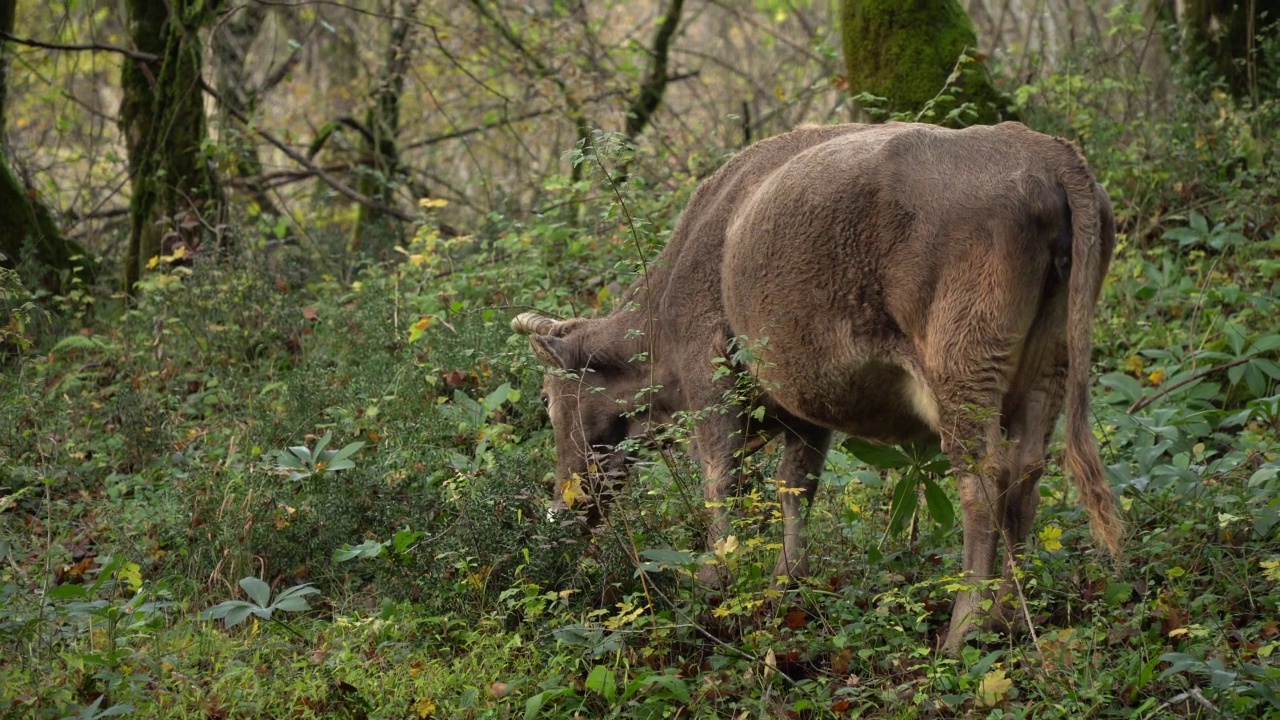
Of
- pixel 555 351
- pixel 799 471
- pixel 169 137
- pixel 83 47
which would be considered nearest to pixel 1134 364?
pixel 799 471

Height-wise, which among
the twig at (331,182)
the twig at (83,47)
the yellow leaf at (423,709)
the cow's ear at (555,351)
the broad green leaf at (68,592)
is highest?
the twig at (83,47)

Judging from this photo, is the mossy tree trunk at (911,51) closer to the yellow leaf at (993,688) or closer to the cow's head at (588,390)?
the cow's head at (588,390)

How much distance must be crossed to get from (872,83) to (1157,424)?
321cm

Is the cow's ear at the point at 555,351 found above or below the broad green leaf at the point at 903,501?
above

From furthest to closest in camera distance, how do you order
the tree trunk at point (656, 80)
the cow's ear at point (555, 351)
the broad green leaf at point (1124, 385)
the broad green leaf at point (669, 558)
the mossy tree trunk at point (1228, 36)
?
the tree trunk at point (656, 80), the mossy tree trunk at point (1228, 36), the broad green leaf at point (1124, 385), the cow's ear at point (555, 351), the broad green leaf at point (669, 558)

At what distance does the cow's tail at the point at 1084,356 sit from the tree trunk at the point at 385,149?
7170 mm

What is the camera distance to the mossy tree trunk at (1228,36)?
32.7 ft

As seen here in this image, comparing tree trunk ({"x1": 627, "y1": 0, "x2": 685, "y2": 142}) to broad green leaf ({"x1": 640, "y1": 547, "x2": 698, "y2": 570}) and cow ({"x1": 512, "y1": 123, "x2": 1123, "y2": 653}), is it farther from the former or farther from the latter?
broad green leaf ({"x1": 640, "y1": 547, "x2": 698, "y2": 570})

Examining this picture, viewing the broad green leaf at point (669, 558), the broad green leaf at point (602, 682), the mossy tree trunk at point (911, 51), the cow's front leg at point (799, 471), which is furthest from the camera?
the mossy tree trunk at point (911, 51)

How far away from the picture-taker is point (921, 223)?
206 inches

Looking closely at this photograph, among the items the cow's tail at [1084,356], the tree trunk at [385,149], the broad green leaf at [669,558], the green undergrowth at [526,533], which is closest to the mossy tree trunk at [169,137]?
the green undergrowth at [526,533]

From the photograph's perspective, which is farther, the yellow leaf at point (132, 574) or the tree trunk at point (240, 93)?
the tree trunk at point (240, 93)

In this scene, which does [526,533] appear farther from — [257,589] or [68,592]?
[68,592]

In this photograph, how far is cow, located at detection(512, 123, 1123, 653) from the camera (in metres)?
5.05
